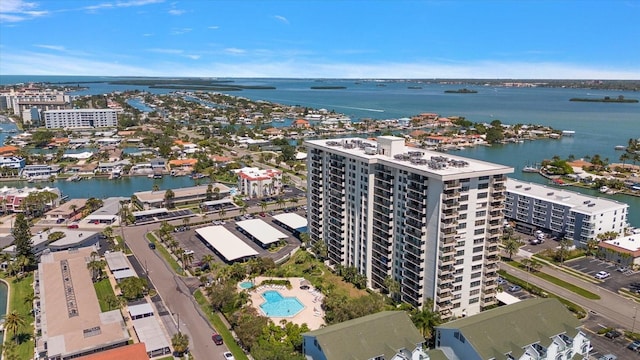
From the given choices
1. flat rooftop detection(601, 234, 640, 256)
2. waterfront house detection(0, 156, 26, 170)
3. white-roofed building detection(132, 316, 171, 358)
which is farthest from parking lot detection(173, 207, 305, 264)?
waterfront house detection(0, 156, 26, 170)

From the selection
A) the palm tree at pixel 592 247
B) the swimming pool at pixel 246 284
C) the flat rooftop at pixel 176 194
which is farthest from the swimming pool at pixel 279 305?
the flat rooftop at pixel 176 194

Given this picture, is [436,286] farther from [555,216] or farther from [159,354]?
[555,216]

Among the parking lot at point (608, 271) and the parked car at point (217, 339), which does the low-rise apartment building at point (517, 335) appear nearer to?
the parked car at point (217, 339)

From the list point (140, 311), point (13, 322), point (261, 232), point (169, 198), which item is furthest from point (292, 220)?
point (13, 322)

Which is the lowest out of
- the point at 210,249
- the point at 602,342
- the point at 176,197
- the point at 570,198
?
the point at 602,342

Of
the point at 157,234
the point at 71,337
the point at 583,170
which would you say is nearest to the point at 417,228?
the point at 71,337

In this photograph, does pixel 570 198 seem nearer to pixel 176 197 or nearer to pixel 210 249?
pixel 210 249
